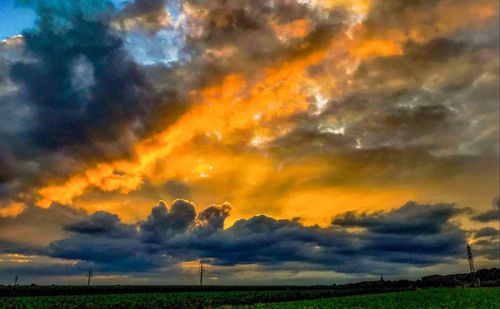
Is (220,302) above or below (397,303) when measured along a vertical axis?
below

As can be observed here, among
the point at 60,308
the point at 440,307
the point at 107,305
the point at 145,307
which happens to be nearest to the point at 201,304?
the point at 145,307

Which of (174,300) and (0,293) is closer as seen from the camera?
(174,300)

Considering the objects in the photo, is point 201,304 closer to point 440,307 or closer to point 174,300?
point 174,300

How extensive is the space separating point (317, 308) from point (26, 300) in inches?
1546

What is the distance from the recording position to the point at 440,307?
5516 centimetres

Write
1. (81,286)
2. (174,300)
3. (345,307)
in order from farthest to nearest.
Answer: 1. (81,286)
2. (174,300)
3. (345,307)

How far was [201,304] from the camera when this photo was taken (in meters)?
70.1

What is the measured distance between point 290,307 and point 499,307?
83.9 ft

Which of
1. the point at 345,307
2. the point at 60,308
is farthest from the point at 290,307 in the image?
the point at 60,308

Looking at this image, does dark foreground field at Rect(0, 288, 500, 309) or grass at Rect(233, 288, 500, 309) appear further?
dark foreground field at Rect(0, 288, 500, 309)

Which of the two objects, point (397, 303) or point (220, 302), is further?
point (220, 302)

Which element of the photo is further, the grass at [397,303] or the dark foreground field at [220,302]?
the dark foreground field at [220,302]

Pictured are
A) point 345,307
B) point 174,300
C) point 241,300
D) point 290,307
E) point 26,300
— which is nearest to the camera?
point 290,307

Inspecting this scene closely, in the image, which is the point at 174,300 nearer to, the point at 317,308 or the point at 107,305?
the point at 107,305
